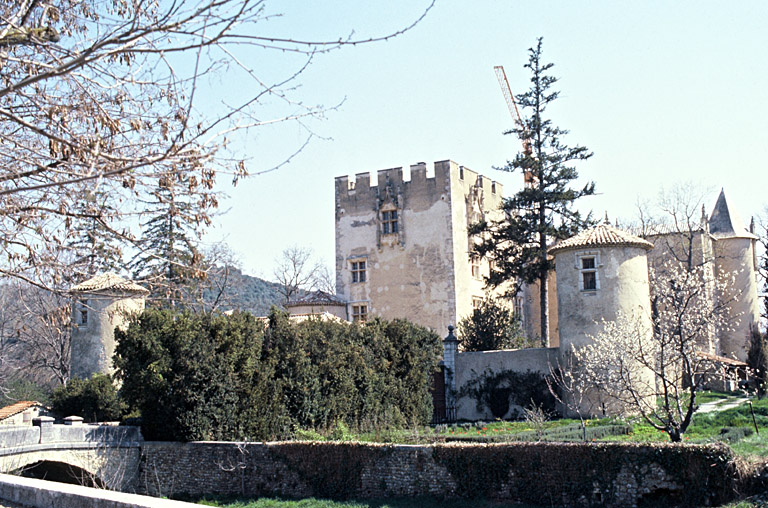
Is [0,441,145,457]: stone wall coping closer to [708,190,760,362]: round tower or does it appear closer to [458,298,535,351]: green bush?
[458,298,535,351]: green bush

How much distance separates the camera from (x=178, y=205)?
28.6 ft

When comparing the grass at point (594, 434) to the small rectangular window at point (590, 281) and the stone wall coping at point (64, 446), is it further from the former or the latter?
the small rectangular window at point (590, 281)

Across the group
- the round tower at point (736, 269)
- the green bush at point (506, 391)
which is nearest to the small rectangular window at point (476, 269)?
the green bush at point (506, 391)

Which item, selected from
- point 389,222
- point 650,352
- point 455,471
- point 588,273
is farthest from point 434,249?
point 455,471

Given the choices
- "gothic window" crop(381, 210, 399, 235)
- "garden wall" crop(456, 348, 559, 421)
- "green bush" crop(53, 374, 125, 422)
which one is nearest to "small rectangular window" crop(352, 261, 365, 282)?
"gothic window" crop(381, 210, 399, 235)

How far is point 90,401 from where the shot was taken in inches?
941

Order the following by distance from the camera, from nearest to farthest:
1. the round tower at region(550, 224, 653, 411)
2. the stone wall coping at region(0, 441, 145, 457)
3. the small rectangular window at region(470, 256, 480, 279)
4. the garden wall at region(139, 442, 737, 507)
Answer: the garden wall at region(139, 442, 737, 507) < the stone wall coping at region(0, 441, 145, 457) < the round tower at region(550, 224, 653, 411) < the small rectangular window at region(470, 256, 480, 279)

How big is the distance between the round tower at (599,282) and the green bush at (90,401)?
14.7m

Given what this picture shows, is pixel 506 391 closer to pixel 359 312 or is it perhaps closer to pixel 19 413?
pixel 359 312

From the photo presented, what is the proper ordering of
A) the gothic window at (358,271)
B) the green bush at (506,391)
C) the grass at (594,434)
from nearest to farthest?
the grass at (594,434) → the green bush at (506,391) → the gothic window at (358,271)

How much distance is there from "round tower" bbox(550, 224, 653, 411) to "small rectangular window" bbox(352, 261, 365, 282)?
14755 millimetres

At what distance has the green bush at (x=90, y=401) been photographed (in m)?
23.9

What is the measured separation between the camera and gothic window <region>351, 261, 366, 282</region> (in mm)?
39156

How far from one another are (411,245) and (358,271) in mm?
3101
